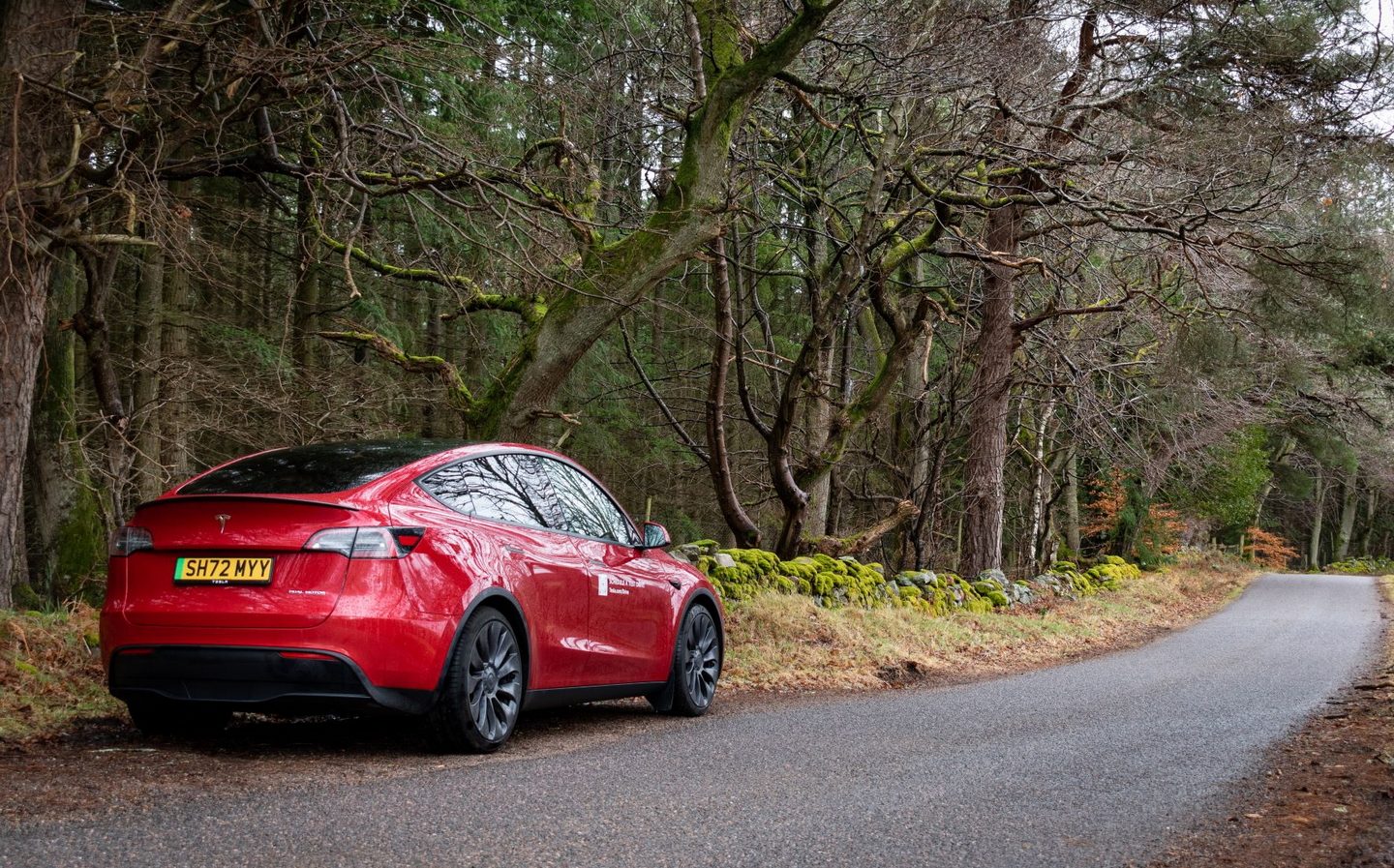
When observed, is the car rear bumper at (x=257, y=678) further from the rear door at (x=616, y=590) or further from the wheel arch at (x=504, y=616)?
the rear door at (x=616, y=590)

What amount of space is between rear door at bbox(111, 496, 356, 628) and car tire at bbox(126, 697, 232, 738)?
0.53m

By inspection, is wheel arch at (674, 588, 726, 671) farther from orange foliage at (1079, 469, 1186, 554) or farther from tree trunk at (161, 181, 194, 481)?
orange foliage at (1079, 469, 1186, 554)

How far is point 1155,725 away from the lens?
7629 millimetres

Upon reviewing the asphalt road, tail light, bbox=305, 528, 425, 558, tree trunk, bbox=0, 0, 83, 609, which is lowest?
the asphalt road

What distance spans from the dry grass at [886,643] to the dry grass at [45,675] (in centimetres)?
470

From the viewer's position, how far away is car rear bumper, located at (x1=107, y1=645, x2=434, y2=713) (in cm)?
498

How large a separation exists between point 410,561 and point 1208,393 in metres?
18.5

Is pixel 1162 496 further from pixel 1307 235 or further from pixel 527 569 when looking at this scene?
pixel 527 569

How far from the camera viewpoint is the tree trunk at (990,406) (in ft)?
59.3

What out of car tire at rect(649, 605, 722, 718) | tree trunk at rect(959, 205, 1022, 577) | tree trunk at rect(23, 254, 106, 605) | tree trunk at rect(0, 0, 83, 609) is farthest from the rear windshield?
tree trunk at rect(959, 205, 1022, 577)

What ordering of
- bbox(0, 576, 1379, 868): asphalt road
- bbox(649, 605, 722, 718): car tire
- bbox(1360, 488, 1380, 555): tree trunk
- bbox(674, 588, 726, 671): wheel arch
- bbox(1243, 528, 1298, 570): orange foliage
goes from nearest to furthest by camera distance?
bbox(0, 576, 1379, 868): asphalt road, bbox(649, 605, 722, 718): car tire, bbox(674, 588, 726, 671): wheel arch, bbox(1243, 528, 1298, 570): orange foliage, bbox(1360, 488, 1380, 555): tree trunk

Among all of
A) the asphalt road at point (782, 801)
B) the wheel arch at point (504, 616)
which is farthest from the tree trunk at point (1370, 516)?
the wheel arch at point (504, 616)

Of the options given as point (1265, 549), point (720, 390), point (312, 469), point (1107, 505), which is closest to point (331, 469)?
point (312, 469)

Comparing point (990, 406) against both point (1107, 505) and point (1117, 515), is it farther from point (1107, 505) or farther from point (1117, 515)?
point (1117, 515)
